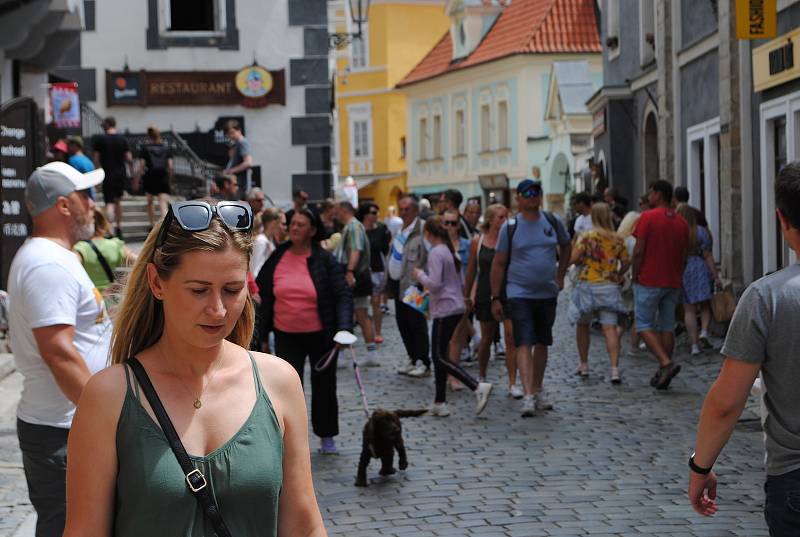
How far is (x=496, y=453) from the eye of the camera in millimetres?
9414

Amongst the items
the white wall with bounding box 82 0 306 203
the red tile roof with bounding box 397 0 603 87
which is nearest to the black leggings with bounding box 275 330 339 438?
the white wall with bounding box 82 0 306 203

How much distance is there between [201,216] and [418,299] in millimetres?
9682

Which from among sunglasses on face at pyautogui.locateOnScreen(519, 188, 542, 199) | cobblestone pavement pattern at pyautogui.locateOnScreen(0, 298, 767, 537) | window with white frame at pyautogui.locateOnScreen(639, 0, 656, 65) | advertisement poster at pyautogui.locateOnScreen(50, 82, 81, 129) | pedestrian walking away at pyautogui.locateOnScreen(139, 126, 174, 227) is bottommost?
cobblestone pavement pattern at pyautogui.locateOnScreen(0, 298, 767, 537)

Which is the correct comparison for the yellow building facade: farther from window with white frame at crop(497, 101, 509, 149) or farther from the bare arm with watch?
the bare arm with watch

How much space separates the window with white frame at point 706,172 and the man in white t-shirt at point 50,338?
14475mm

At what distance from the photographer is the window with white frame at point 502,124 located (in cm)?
5550

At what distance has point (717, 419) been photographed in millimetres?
4258

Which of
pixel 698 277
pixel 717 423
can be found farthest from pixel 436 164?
pixel 717 423

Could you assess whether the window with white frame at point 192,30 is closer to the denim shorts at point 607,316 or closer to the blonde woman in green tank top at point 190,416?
the denim shorts at point 607,316

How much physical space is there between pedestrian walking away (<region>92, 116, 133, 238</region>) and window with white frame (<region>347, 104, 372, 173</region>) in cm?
4657

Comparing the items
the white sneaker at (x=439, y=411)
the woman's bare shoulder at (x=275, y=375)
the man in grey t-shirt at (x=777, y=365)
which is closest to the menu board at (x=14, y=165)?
the white sneaker at (x=439, y=411)

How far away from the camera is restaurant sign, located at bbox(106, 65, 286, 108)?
83.8ft

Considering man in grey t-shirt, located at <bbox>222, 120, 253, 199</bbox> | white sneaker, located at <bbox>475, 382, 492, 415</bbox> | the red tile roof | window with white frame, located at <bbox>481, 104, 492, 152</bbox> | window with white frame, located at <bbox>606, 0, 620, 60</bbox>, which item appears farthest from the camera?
window with white frame, located at <bbox>481, 104, 492, 152</bbox>

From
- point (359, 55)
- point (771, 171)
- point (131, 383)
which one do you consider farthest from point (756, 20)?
point (359, 55)
